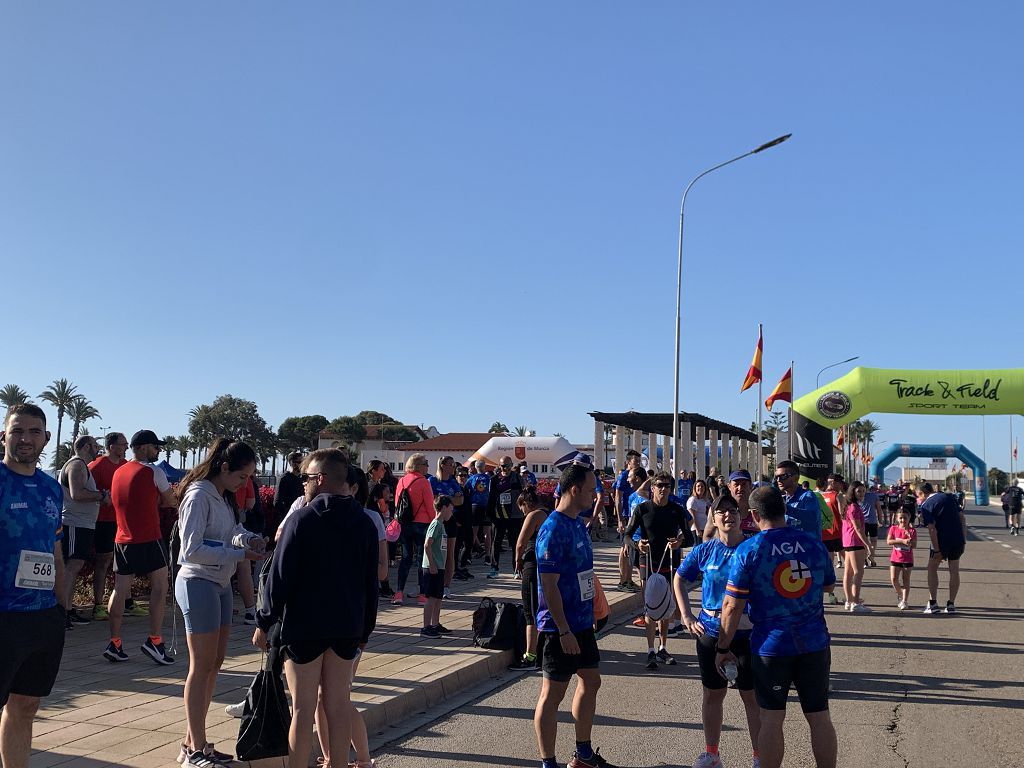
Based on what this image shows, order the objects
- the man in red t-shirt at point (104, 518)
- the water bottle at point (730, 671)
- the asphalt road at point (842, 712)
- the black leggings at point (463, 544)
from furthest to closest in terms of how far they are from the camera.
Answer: the black leggings at point (463, 544)
the man in red t-shirt at point (104, 518)
the asphalt road at point (842, 712)
the water bottle at point (730, 671)

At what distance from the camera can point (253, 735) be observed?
196 inches

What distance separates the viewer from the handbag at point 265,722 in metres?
4.97

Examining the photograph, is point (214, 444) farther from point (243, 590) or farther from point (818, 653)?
point (243, 590)

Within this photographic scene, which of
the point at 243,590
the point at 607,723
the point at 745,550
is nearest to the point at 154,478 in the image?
the point at 243,590

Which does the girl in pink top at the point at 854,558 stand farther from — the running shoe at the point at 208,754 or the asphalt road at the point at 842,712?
the running shoe at the point at 208,754

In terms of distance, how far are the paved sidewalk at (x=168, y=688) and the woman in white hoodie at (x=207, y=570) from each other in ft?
1.21

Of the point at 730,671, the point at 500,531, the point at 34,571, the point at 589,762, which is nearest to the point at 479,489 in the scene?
→ the point at 500,531

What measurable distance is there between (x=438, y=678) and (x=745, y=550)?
3609 mm

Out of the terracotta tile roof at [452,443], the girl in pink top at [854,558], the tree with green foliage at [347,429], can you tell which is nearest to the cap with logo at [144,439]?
the girl in pink top at [854,558]

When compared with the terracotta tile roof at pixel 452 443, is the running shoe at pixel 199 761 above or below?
below

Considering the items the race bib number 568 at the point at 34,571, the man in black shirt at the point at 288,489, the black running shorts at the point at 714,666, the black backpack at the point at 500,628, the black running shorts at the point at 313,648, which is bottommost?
the black backpack at the point at 500,628

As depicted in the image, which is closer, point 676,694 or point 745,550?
point 745,550

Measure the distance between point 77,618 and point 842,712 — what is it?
26.2 feet

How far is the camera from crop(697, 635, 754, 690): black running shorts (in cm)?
552
